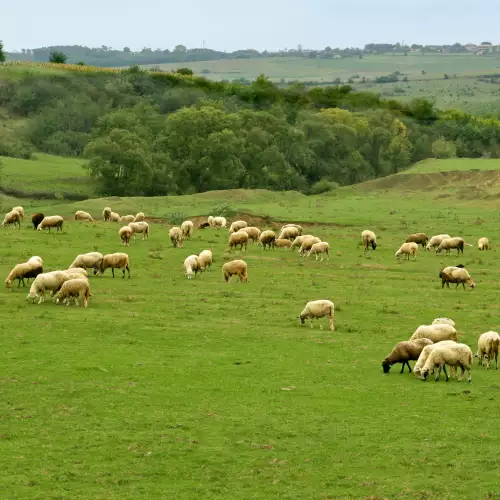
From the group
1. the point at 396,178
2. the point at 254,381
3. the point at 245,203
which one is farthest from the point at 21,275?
the point at 396,178

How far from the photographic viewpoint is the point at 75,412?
21.1 meters

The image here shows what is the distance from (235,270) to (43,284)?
339 inches

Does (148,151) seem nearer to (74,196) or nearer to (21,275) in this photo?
Result: (74,196)

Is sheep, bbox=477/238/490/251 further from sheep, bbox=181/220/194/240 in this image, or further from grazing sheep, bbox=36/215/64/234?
grazing sheep, bbox=36/215/64/234

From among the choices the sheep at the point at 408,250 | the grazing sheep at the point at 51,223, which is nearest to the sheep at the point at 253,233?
the sheep at the point at 408,250

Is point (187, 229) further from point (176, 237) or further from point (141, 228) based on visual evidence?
point (176, 237)

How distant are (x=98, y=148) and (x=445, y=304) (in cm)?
4368

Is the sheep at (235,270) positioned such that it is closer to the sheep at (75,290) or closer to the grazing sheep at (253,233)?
the sheep at (75,290)

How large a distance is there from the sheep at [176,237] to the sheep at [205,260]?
19.9 feet

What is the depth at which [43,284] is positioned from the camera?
3216 cm

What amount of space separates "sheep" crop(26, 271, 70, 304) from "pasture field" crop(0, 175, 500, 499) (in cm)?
51

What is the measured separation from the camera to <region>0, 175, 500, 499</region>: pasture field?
1775 cm

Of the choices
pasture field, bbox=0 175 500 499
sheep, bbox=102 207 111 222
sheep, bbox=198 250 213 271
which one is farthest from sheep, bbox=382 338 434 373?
sheep, bbox=102 207 111 222

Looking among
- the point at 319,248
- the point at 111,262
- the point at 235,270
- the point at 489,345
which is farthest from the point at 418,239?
the point at 489,345
